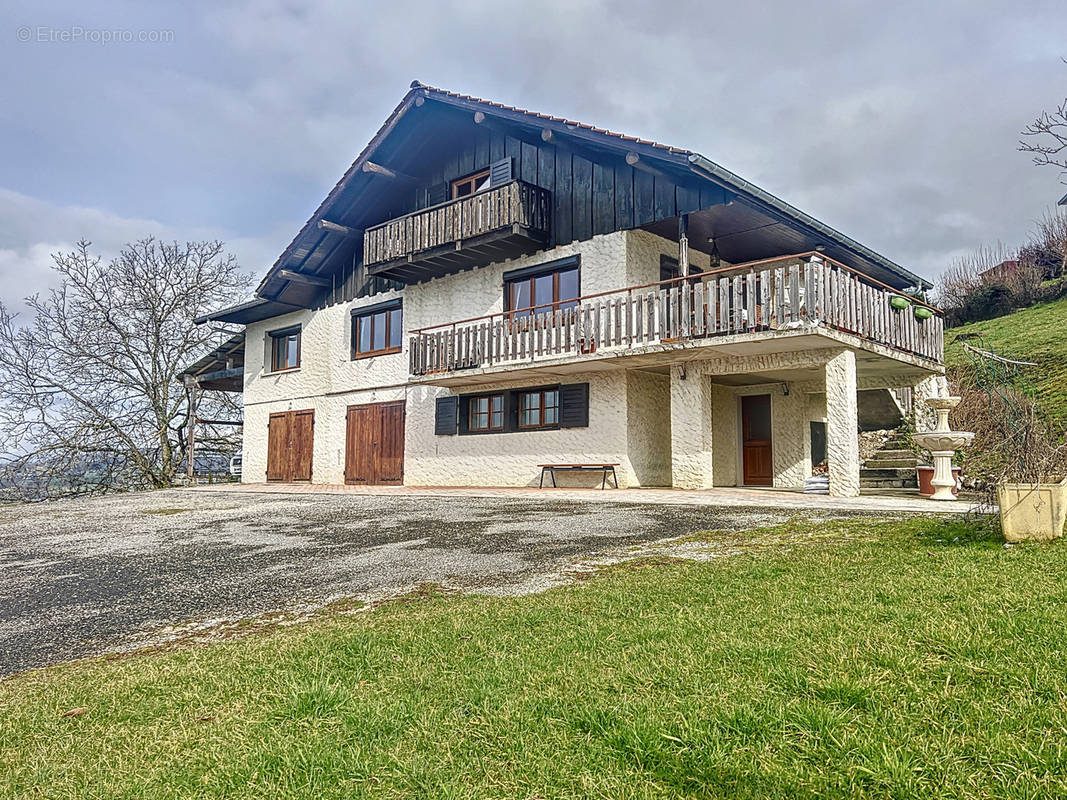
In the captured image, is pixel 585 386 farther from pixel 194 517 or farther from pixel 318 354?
pixel 318 354

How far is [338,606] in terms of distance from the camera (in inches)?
189

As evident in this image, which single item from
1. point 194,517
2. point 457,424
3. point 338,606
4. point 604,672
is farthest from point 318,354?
point 604,672

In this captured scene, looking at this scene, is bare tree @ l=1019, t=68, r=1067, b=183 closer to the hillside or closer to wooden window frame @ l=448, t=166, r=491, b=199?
the hillside

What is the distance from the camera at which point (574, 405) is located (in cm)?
1598

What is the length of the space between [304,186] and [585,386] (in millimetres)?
20726

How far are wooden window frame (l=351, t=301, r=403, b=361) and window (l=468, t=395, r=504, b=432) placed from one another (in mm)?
3112

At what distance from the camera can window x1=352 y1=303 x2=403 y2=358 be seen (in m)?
19.9

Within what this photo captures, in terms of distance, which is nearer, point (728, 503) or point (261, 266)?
point (728, 503)

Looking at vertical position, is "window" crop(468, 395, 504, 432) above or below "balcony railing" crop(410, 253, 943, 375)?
below

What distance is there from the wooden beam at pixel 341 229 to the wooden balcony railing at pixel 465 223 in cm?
209

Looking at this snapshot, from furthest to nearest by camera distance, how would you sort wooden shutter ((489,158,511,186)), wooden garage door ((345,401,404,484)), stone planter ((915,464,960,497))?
1. wooden garage door ((345,401,404,484))
2. wooden shutter ((489,158,511,186))
3. stone planter ((915,464,960,497))

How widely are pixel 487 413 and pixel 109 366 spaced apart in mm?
15168

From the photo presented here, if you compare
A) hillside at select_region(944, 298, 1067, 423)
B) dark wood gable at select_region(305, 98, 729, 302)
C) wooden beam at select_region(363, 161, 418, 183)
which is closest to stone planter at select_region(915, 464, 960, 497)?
hillside at select_region(944, 298, 1067, 423)

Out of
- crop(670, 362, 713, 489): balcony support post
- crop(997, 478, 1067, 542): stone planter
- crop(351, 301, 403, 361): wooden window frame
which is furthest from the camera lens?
crop(351, 301, 403, 361): wooden window frame
